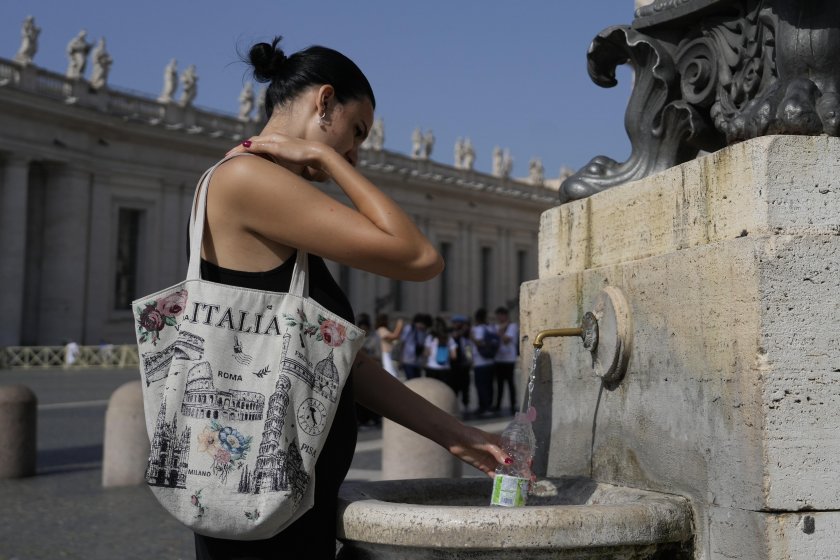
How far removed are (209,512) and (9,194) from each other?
33.4 meters

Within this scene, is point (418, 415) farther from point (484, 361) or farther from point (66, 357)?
point (66, 357)

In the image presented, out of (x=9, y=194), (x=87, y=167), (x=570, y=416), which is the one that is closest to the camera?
(x=570, y=416)

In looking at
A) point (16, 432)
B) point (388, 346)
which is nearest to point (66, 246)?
point (388, 346)

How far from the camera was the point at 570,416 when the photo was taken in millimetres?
3139

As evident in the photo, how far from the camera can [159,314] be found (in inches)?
74.5

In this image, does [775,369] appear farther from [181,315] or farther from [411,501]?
[181,315]

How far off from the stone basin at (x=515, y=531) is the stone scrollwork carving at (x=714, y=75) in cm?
99

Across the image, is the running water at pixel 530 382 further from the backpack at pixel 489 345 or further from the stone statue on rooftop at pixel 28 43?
the stone statue on rooftop at pixel 28 43

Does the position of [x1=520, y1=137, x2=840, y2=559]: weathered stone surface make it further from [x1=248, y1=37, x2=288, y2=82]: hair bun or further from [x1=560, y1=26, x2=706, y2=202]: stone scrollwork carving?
[x1=248, y1=37, x2=288, y2=82]: hair bun

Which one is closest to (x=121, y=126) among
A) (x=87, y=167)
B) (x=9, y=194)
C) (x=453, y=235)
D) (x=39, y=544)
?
(x=87, y=167)

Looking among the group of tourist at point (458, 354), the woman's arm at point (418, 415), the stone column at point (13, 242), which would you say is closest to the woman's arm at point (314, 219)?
the woman's arm at point (418, 415)

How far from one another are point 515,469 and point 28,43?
1354 inches

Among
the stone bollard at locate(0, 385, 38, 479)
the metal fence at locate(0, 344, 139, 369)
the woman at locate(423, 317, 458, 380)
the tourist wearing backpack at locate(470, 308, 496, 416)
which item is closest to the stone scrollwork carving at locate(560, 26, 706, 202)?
the stone bollard at locate(0, 385, 38, 479)

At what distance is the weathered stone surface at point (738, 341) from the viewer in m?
2.20
